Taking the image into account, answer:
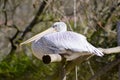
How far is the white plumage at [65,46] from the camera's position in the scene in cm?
236

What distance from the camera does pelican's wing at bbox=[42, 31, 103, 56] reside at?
7.80ft

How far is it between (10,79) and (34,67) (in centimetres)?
32

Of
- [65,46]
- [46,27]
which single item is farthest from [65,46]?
[46,27]

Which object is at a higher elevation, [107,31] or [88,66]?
[107,31]

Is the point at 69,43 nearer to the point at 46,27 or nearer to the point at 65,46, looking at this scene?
the point at 65,46

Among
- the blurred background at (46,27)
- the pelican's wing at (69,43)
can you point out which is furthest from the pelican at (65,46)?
the blurred background at (46,27)

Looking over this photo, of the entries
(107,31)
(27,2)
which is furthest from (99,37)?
(27,2)

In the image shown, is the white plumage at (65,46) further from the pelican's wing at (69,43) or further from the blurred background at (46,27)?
the blurred background at (46,27)

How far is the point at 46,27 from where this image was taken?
4.87 m

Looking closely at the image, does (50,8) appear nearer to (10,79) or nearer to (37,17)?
(37,17)

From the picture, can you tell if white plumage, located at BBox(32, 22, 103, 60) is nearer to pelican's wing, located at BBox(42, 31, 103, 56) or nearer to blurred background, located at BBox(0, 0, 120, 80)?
pelican's wing, located at BBox(42, 31, 103, 56)

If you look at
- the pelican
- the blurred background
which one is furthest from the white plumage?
the blurred background

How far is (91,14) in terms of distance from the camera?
15.4 ft

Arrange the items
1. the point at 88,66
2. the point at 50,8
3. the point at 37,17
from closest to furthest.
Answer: the point at 88,66 < the point at 50,8 < the point at 37,17
